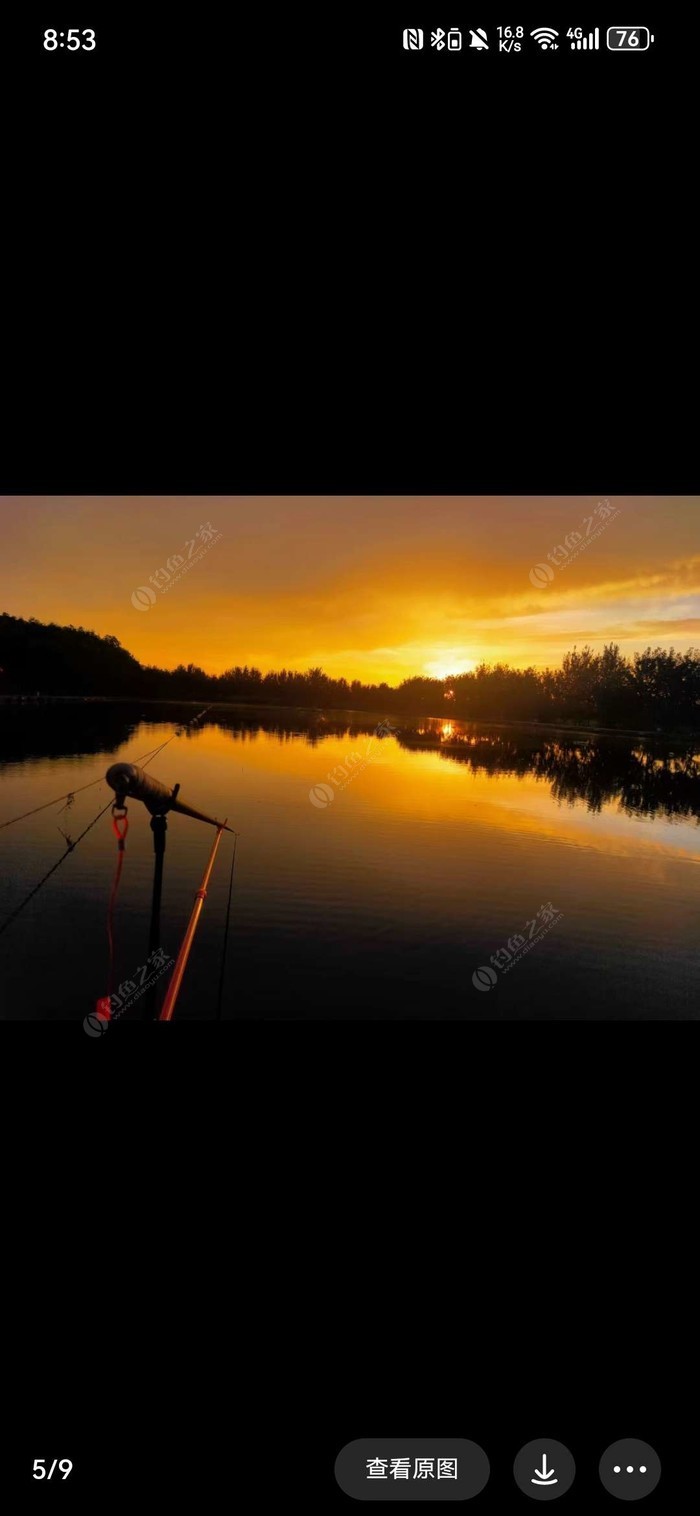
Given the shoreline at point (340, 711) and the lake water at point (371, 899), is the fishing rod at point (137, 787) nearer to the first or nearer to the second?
the lake water at point (371, 899)

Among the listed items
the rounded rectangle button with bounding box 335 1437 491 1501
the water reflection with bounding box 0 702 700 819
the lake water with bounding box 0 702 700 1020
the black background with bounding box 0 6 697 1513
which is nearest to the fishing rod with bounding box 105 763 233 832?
the black background with bounding box 0 6 697 1513

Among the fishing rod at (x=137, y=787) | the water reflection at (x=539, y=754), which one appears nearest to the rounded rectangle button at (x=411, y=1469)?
the fishing rod at (x=137, y=787)

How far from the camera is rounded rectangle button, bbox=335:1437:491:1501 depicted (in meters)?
1.06

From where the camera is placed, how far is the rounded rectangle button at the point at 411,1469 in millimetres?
1062

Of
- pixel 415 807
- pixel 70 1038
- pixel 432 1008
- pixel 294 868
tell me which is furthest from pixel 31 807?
pixel 70 1038
